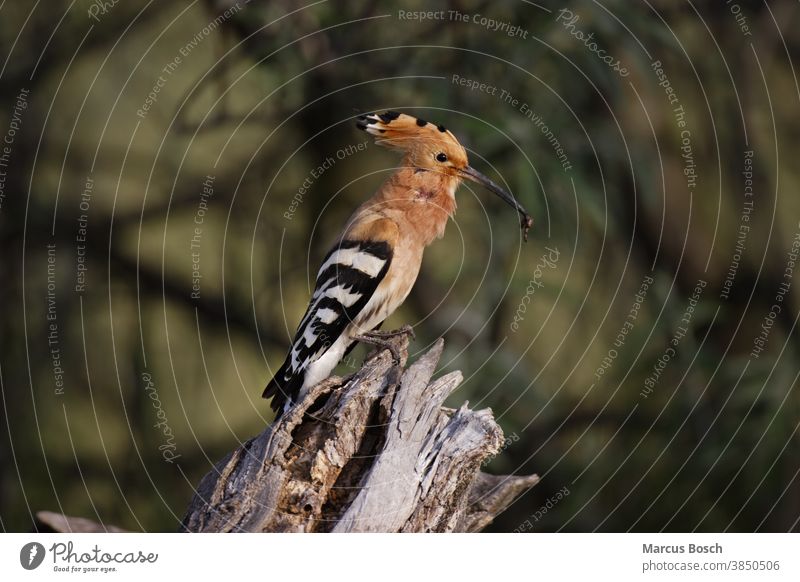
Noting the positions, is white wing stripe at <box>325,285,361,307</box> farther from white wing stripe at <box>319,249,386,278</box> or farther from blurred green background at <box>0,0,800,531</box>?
blurred green background at <box>0,0,800,531</box>

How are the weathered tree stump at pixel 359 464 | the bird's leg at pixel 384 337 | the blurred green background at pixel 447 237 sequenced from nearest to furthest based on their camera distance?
the weathered tree stump at pixel 359 464, the bird's leg at pixel 384 337, the blurred green background at pixel 447 237

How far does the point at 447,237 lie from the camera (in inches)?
118

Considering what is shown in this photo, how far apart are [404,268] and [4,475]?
1693 mm

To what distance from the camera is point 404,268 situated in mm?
1960

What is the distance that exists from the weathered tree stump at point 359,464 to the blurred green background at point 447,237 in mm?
1071

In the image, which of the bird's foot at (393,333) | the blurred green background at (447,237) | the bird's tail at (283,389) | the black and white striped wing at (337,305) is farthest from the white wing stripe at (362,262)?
the blurred green background at (447,237)

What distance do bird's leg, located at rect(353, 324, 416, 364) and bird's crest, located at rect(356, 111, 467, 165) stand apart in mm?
320

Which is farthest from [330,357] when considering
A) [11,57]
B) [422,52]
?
[11,57]

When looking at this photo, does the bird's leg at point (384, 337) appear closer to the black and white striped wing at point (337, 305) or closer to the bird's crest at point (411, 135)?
the black and white striped wing at point (337, 305)

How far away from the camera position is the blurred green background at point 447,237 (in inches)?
115

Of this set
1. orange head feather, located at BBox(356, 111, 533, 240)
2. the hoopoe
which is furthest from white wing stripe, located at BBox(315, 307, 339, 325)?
orange head feather, located at BBox(356, 111, 533, 240)

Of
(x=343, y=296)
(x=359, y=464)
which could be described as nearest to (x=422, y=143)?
(x=343, y=296)

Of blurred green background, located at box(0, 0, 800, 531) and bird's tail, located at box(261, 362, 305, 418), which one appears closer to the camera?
bird's tail, located at box(261, 362, 305, 418)

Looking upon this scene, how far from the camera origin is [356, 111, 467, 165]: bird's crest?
1932 mm
